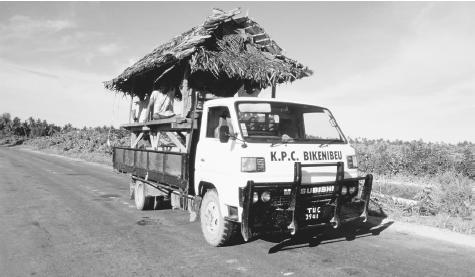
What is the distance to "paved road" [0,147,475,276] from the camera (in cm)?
485

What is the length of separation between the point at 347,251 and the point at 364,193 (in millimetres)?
949

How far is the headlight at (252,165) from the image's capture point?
5227mm

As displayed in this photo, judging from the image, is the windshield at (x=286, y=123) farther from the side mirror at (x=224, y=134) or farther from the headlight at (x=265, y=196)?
the headlight at (x=265, y=196)

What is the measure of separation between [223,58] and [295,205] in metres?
4.39

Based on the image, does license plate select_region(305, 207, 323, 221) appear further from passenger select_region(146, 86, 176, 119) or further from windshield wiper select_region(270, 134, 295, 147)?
passenger select_region(146, 86, 176, 119)

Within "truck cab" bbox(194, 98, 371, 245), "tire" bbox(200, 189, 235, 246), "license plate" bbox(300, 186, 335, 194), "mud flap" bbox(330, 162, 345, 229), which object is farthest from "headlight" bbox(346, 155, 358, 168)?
"tire" bbox(200, 189, 235, 246)

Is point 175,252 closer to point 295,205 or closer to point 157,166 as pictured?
point 295,205

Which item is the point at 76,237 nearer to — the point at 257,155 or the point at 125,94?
the point at 257,155

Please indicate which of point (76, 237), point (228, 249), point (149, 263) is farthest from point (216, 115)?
point (76, 237)

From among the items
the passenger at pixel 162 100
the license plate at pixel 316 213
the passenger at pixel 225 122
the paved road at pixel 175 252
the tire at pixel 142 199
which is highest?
the passenger at pixel 162 100

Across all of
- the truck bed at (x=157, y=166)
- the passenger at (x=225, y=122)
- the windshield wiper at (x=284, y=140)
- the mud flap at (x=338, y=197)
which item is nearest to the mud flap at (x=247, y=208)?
the windshield wiper at (x=284, y=140)

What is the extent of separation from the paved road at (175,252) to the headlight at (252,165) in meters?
1.18

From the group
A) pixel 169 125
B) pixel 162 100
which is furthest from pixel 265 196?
pixel 162 100

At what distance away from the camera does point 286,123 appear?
21.0 feet
